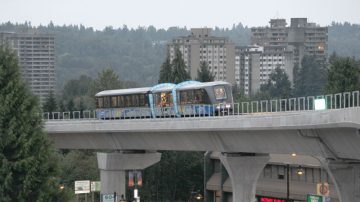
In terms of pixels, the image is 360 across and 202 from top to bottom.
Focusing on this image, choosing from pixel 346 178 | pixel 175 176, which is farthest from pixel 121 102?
pixel 175 176

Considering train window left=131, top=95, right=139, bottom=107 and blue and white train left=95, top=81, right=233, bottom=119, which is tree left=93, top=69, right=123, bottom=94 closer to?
blue and white train left=95, top=81, right=233, bottom=119

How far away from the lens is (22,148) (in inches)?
2296

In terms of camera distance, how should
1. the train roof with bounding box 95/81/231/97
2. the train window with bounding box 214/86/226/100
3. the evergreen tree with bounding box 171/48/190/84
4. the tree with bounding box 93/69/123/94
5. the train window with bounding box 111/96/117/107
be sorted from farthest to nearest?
the tree with bounding box 93/69/123/94 → the evergreen tree with bounding box 171/48/190/84 → the train window with bounding box 111/96/117/107 → the train roof with bounding box 95/81/231/97 → the train window with bounding box 214/86/226/100

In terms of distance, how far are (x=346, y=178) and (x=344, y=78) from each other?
44185 mm

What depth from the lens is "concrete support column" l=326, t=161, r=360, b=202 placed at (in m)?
66.8

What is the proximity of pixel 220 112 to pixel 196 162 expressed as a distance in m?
41.0

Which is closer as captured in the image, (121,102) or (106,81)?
(121,102)

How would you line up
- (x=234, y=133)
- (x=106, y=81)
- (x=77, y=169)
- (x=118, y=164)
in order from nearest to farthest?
(x=234, y=133)
(x=118, y=164)
(x=77, y=169)
(x=106, y=81)

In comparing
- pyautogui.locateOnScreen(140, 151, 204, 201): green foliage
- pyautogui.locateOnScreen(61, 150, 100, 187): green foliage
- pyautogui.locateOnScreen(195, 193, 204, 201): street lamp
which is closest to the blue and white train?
pyautogui.locateOnScreen(195, 193, 204, 201): street lamp

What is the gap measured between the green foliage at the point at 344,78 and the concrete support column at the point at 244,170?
3421 centimetres

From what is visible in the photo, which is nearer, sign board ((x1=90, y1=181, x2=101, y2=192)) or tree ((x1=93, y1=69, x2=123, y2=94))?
sign board ((x1=90, y1=181, x2=101, y2=192))

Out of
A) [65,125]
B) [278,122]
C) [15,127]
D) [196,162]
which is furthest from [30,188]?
[196,162]

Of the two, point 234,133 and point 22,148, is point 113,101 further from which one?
point 22,148

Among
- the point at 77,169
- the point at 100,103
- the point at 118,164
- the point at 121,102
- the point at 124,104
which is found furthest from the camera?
the point at 77,169
